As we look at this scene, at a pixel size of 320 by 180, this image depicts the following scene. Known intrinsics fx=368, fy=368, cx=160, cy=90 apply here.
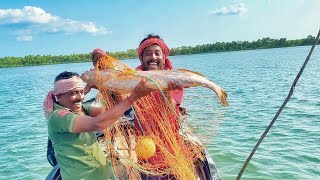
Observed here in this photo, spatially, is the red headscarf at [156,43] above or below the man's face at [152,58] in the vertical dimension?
above

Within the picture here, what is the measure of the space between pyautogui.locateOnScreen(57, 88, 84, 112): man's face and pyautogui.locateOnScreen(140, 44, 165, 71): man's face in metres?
0.92

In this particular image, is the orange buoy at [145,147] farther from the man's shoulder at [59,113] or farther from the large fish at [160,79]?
the man's shoulder at [59,113]

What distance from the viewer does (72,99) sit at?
2.98 metres

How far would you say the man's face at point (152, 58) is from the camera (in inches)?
146

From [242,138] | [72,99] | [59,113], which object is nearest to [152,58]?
[72,99]

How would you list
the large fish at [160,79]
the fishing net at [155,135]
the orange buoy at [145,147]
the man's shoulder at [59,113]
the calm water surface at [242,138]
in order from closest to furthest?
1. the man's shoulder at [59,113]
2. the large fish at [160,79]
3. the fishing net at [155,135]
4. the orange buoy at [145,147]
5. the calm water surface at [242,138]

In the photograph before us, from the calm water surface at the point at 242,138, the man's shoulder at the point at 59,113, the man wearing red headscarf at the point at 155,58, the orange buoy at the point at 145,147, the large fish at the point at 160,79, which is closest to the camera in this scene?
the man's shoulder at the point at 59,113

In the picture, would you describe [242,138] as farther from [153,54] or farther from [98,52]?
[98,52]

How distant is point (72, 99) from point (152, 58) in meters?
1.05

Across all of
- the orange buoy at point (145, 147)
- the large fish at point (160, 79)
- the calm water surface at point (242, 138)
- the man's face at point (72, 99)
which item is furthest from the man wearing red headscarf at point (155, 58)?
the man's face at point (72, 99)

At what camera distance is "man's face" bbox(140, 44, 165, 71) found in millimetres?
3715

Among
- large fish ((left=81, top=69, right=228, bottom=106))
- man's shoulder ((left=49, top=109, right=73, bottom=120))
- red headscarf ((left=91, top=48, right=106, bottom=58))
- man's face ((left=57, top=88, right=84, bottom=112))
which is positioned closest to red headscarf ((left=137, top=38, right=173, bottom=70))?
red headscarf ((left=91, top=48, right=106, bottom=58))

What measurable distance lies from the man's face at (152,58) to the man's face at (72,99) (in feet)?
3.01

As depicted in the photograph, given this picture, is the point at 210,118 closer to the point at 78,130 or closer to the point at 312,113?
the point at 78,130
